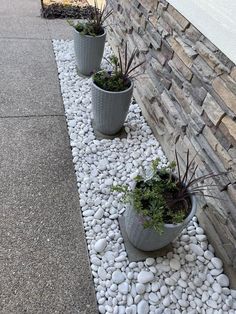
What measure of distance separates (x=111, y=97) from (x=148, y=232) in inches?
38.5

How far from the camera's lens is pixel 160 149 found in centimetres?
220

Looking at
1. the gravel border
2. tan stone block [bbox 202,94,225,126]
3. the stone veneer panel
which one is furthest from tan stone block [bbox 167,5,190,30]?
the gravel border

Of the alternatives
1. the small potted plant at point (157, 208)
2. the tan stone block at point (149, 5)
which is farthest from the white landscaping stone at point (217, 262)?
the tan stone block at point (149, 5)

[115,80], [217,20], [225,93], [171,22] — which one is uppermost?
[217,20]

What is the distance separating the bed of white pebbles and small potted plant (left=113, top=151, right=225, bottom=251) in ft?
0.45

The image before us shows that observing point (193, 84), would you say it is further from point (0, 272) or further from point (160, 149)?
point (0, 272)

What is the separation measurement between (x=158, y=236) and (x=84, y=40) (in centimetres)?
186

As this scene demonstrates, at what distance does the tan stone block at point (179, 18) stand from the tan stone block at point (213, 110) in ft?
1.49

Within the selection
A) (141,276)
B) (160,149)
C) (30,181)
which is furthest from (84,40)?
(141,276)

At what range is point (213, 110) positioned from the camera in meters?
1.55

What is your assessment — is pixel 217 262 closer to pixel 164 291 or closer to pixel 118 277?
pixel 164 291

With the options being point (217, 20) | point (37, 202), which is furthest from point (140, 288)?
point (217, 20)

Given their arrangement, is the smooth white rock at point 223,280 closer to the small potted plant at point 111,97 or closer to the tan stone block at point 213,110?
the tan stone block at point 213,110

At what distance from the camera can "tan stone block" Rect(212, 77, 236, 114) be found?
1398 millimetres
